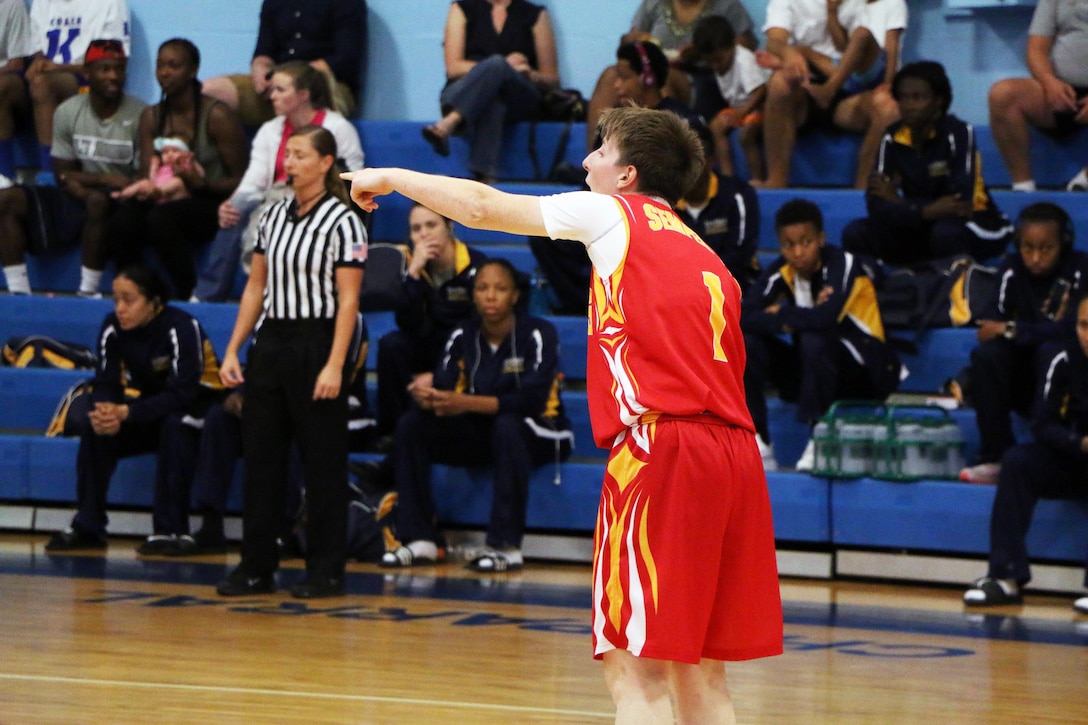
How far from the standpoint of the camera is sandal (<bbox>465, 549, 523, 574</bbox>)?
689 cm

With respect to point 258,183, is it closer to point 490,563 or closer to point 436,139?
point 436,139

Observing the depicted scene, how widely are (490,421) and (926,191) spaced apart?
280 centimetres

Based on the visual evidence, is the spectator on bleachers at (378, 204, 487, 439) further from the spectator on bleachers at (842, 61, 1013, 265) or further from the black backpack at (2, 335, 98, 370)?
the spectator on bleachers at (842, 61, 1013, 265)

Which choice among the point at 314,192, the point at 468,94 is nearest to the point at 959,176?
the point at 468,94

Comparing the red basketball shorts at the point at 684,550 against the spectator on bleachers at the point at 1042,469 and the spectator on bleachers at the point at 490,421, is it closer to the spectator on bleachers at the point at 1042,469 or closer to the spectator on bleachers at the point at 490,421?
the spectator on bleachers at the point at 1042,469

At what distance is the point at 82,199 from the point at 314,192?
3.61 metres

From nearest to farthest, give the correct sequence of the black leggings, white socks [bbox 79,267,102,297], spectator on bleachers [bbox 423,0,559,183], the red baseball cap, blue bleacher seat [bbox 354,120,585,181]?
1. the black leggings
2. white socks [bbox 79,267,102,297]
3. spectator on bleachers [bbox 423,0,559,183]
4. the red baseball cap
5. blue bleacher seat [bbox 354,120,585,181]

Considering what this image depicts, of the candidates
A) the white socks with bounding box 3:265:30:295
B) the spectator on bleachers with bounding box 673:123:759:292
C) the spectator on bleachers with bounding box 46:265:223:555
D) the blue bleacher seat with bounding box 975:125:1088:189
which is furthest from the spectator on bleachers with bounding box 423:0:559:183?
the blue bleacher seat with bounding box 975:125:1088:189

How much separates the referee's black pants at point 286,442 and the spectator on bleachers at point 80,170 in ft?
11.2

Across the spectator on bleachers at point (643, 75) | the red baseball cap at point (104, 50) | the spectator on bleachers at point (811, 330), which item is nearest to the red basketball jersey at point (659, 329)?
the spectator on bleachers at point (811, 330)

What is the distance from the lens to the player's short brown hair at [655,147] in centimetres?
291

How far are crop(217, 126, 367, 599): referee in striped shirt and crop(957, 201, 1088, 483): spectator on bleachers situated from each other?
296 centimetres

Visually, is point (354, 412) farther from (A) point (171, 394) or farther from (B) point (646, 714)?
(B) point (646, 714)

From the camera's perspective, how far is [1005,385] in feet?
22.3
